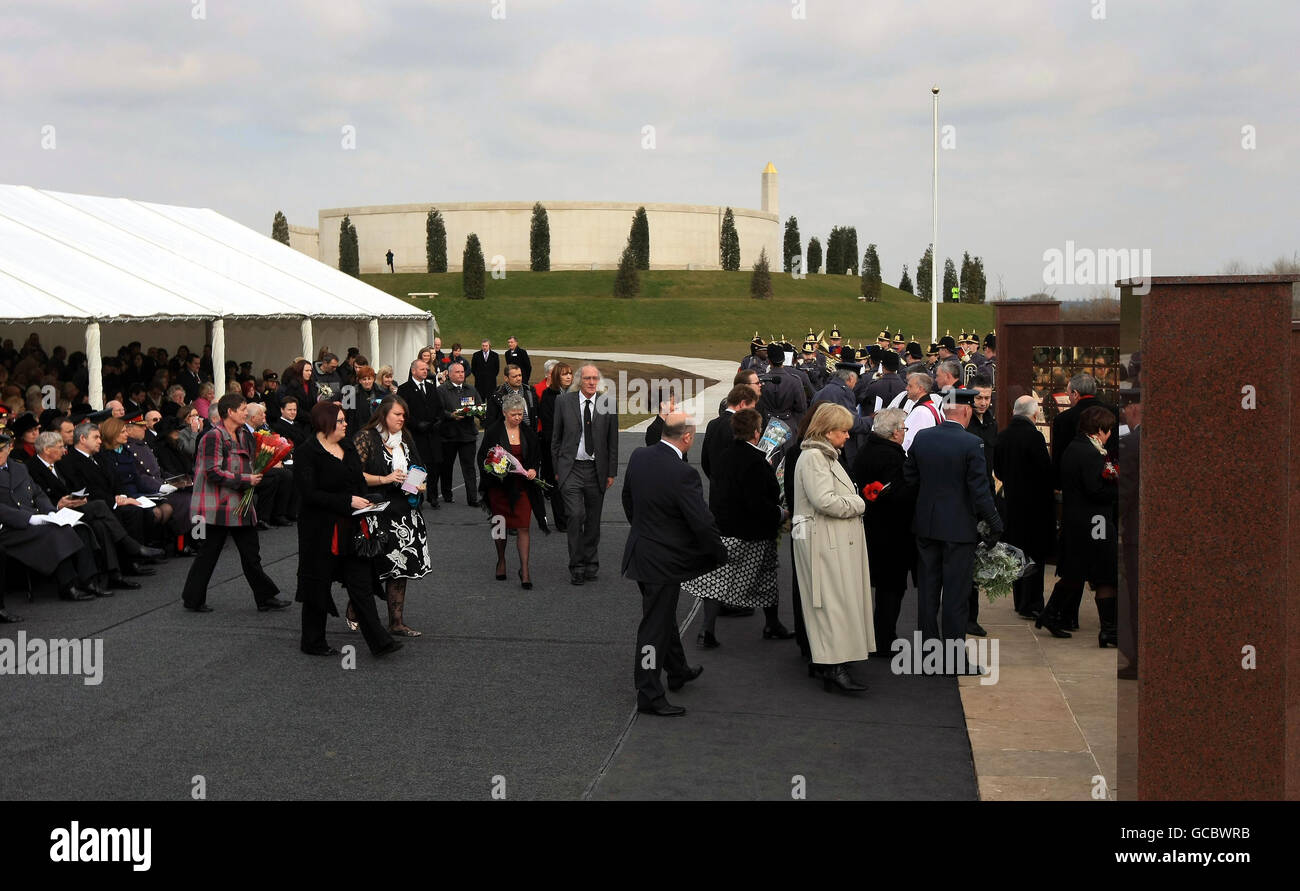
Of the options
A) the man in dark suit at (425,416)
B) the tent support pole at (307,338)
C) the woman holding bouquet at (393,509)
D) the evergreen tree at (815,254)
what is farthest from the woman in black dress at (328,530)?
the evergreen tree at (815,254)

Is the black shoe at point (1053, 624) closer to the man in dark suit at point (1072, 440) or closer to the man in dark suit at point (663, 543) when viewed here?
the man in dark suit at point (1072, 440)

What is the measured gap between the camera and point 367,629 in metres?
8.55

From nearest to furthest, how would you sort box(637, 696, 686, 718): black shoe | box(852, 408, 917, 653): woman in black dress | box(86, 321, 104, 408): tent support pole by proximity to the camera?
1. box(637, 696, 686, 718): black shoe
2. box(852, 408, 917, 653): woman in black dress
3. box(86, 321, 104, 408): tent support pole

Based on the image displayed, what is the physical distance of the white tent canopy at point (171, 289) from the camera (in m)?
16.4

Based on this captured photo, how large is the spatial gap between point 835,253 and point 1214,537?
9546cm

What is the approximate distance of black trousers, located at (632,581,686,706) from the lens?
7355 mm

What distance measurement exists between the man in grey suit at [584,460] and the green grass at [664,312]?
4284cm

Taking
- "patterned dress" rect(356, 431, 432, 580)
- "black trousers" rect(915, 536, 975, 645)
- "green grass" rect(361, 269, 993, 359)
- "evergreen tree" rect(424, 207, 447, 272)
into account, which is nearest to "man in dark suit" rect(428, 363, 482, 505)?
"patterned dress" rect(356, 431, 432, 580)

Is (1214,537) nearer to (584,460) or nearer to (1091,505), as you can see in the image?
(1091,505)

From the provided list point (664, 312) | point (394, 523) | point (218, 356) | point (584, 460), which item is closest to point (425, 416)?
point (584, 460)

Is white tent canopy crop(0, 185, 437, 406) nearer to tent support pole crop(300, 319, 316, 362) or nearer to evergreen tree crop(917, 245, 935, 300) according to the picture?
tent support pole crop(300, 319, 316, 362)

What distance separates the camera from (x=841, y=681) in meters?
7.84

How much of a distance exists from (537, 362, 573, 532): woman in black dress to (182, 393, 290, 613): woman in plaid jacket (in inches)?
148
